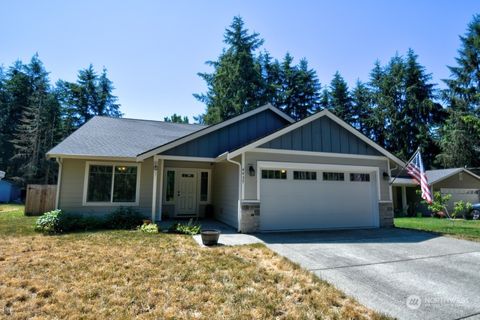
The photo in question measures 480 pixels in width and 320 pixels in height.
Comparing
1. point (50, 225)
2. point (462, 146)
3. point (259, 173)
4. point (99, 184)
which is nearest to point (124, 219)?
point (99, 184)

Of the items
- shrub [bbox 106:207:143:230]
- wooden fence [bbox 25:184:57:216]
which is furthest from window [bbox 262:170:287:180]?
wooden fence [bbox 25:184:57:216]

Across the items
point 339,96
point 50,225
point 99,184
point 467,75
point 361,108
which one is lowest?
point 50,225

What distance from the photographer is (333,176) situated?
10008mm

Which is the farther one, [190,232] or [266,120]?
[266,120]

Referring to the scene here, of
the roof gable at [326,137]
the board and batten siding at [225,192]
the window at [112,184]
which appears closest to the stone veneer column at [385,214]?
the roof gable at [326,137]

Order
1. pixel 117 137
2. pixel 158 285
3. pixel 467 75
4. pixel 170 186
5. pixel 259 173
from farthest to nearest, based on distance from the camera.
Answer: pixel 467 75
pixel 170 186
pixel 117 137
pixel 259 173
pixel 158 285

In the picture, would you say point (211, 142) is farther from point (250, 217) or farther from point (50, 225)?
point (50, 225)

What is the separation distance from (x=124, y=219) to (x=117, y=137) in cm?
404

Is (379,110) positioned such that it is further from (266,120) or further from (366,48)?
(266,120)

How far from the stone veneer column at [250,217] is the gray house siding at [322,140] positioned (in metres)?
1.98

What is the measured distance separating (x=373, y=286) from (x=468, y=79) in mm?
32867

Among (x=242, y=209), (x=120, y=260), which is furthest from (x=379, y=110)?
(x=120, y=260)

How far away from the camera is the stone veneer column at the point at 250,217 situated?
28.3 ft

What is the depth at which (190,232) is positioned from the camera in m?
8.42
